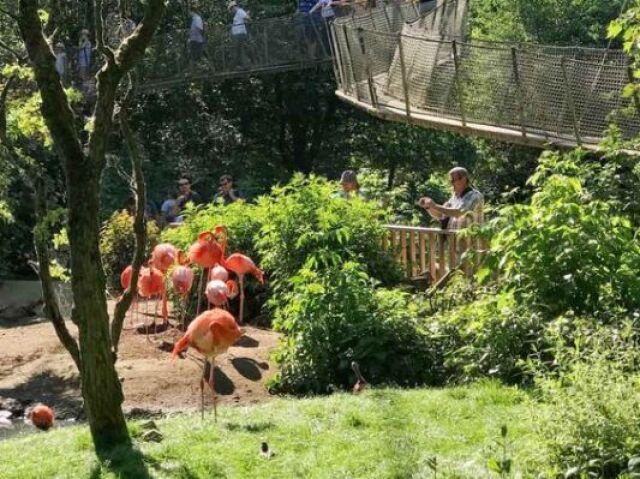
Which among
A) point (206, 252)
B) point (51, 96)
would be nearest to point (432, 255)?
point (206, 252)

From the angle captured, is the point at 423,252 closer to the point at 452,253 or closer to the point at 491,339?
the point at 452,253

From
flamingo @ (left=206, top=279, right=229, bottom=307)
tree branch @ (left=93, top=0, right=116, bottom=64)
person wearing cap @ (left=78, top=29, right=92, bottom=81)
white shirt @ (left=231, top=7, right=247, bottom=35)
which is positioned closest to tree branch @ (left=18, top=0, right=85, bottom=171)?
tree branch @ (left=93, top=0, right=116, bottom=64)

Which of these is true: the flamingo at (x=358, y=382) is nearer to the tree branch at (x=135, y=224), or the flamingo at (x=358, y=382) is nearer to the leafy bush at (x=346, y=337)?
the leafy bush at (x=346, y=337)

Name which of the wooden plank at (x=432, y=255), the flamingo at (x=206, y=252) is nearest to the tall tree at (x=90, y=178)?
the flamingo at (x=206, y=252)

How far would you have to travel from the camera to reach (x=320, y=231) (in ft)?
36.5

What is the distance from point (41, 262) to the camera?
688 cm

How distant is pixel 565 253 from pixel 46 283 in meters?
3.65

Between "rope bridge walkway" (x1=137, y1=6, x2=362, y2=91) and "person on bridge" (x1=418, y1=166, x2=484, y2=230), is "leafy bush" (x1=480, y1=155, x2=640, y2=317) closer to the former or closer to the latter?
"person on bridge" (x1=418, y1=166, x2=484, y2=230)

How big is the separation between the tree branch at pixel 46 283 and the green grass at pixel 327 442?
0.62 m

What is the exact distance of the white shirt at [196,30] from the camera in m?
21.7

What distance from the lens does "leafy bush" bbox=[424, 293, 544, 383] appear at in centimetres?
785

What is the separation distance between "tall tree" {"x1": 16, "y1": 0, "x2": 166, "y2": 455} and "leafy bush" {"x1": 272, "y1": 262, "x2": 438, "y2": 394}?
290 centimetres

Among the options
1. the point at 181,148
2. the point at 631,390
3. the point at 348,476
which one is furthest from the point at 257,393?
the point at 181,148

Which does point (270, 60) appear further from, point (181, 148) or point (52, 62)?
point (52, 62)
